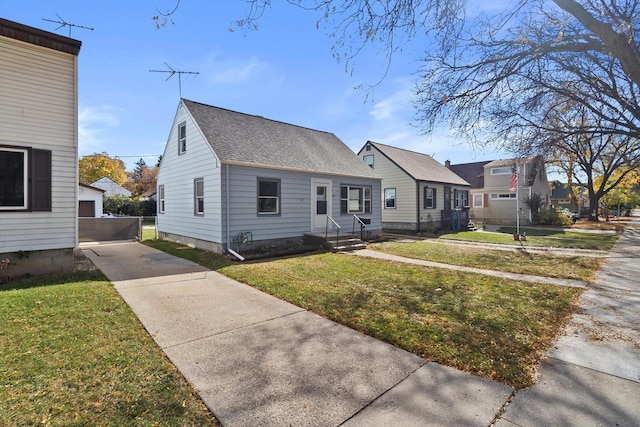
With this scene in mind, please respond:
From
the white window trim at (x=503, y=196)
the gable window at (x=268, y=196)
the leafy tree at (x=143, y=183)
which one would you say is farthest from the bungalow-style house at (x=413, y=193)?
the leafy tree at (x=143, y=183)

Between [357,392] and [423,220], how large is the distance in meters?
17.8

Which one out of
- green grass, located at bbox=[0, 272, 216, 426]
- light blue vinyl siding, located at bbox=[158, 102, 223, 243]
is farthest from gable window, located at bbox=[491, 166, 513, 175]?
green grass, located at bbox=[0, 272, 216, 426]

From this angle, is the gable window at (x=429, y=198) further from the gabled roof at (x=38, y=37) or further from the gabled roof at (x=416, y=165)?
the gabled roof at (x=38, y=37)

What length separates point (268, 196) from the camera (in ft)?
38.1

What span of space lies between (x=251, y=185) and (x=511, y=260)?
8974 mm

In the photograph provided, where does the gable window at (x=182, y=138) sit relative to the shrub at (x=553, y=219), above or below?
above

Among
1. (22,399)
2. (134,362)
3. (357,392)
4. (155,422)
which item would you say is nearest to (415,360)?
(357,392)

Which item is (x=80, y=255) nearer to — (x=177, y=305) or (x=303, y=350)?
(x=177, y=305)

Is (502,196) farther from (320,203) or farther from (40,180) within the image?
(40,180)

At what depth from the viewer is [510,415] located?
2484 mm

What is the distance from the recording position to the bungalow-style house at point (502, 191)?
26172mm

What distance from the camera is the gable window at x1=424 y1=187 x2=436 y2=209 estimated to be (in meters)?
19.9

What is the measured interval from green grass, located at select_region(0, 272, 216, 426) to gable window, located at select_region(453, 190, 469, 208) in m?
22.4

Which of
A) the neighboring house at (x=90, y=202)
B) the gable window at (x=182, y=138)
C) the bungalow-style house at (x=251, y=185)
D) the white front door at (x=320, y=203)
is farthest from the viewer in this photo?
the neighboring house at (x=90, y=202)
